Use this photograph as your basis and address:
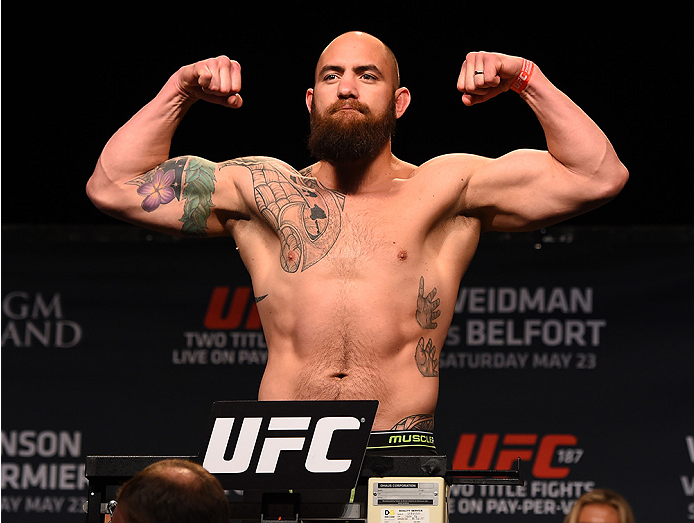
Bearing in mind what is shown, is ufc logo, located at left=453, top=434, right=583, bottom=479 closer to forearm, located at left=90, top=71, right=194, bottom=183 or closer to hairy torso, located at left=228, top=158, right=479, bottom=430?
hairy torso, located at left=228, top=158, right=479, bottom=430

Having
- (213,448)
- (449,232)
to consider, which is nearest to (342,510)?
(213,448)

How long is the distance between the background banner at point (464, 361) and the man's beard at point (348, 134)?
156 centimetres

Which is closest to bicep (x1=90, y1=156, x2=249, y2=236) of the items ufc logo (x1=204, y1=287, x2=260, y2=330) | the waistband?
the waistband

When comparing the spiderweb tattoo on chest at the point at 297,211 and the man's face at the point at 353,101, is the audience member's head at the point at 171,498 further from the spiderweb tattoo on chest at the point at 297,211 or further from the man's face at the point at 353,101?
the man's face at the point at 353,101

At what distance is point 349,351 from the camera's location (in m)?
2.77

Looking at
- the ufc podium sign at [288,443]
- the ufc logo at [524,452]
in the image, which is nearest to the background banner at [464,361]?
the ufc logo at [524,452]

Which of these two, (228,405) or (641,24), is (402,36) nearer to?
(641,24)

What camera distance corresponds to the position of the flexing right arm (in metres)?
2.98

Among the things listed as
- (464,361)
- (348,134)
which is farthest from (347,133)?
(464,361)

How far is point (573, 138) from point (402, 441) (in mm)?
898

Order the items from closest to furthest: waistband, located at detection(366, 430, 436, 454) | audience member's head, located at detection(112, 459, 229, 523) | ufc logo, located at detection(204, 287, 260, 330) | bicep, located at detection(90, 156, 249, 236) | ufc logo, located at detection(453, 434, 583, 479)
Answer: audience member's head, located at detection(112, 459, 229, 523), waistband, located at detection(366, 430, 436, 454), bicep, located at detection(90, 156, 249, 236), ufc logo, located at detection(453, 434, 583, 479), ufc logo, located at detection(204, 287, 260, 330)

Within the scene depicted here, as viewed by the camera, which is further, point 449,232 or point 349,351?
point 449,232

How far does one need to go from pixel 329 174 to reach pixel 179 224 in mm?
428

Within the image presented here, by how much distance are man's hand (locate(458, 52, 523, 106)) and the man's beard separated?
0.91 ft
